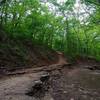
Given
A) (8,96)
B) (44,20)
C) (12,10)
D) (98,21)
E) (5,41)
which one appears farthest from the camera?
(44,20)

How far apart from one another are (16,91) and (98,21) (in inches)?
674

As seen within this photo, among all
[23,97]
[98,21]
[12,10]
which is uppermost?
[12,10]

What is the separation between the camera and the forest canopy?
24.4m

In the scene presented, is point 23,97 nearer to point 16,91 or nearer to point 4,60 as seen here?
point 16,91

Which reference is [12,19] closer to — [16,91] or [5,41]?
[5,41]

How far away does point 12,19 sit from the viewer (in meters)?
27.9

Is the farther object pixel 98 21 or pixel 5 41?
pixel 98 21

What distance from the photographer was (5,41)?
18.9 m

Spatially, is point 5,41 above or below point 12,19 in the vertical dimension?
below

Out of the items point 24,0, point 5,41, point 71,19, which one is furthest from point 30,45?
point 71,19

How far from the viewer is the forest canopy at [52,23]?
2440 cm

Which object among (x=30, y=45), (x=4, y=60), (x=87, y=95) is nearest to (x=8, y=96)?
(x=87, y=95)

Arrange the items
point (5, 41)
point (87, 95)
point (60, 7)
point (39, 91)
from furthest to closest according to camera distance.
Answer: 1. point (60, 7)
2. point (5, 41)
3. point (87, 95)
4. point (39, 91)

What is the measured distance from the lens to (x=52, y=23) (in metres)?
38.3
